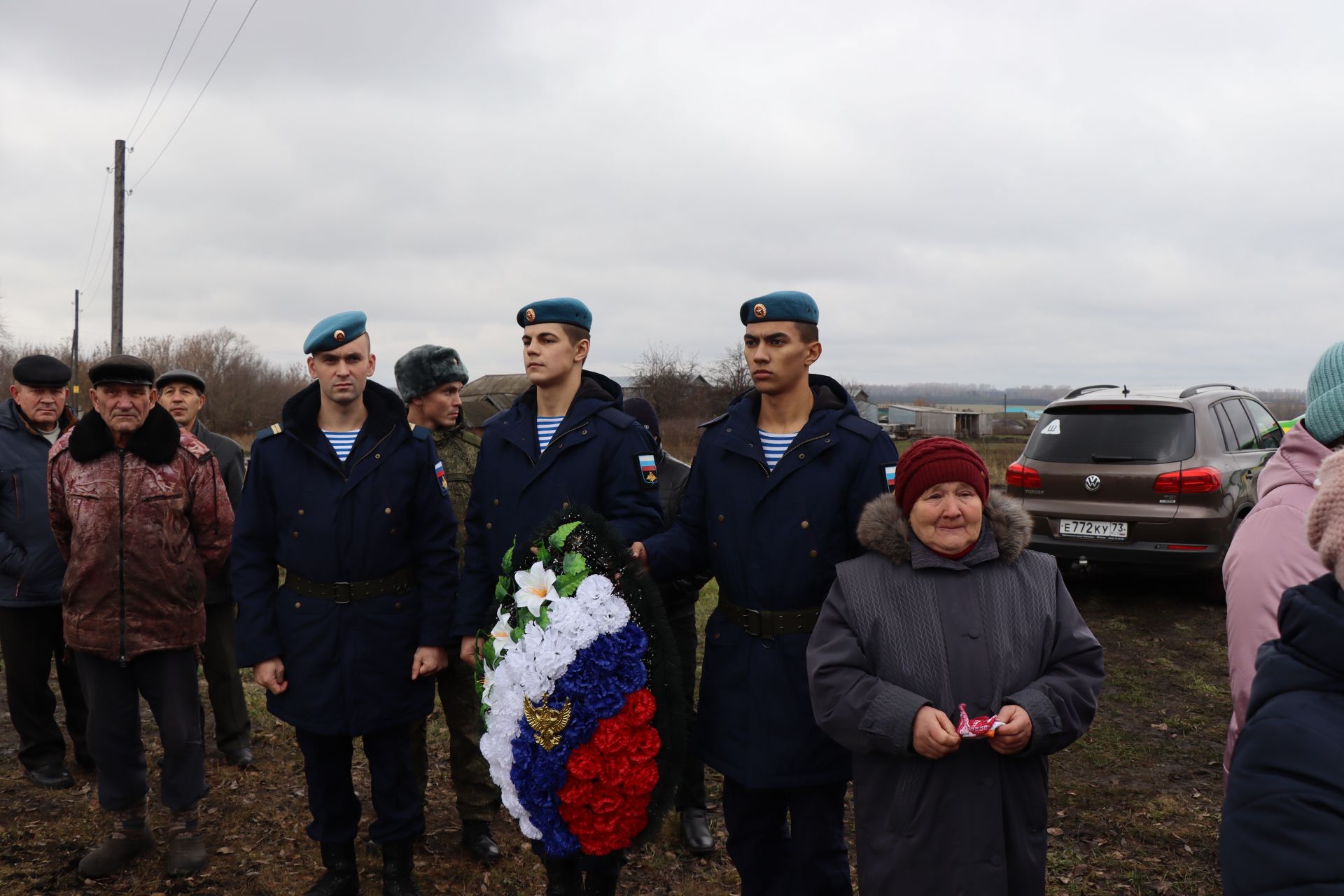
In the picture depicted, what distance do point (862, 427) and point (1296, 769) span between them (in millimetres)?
1844

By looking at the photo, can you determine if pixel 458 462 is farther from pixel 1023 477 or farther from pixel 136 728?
pixel 1023 477

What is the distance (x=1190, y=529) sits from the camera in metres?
7.12

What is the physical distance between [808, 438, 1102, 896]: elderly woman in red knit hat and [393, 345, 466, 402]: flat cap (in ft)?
8.03

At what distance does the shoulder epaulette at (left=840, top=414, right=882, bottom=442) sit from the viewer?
2.93 meters

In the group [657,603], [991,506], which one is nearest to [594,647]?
[657,603]

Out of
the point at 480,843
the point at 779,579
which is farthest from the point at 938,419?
the point at 779,579

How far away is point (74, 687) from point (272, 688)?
7.84 ft

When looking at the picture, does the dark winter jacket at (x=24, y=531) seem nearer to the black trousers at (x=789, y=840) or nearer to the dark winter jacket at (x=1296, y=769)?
the black trousers at (x=789, y=840)

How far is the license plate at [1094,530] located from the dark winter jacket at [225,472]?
249 inches

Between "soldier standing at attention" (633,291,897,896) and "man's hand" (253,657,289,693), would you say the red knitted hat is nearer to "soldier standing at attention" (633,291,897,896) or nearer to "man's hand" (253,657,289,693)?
"soldier standing at attention" (633,291,897,896)

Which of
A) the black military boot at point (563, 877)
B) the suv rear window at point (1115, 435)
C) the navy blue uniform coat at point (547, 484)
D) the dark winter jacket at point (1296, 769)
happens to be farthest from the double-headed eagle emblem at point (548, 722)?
the suv rear window at point (1115, 435)

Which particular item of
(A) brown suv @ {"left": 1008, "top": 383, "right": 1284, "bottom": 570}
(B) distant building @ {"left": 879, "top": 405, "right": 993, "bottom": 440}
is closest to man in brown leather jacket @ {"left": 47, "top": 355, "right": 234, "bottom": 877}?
(A) brown suv @ {"left": 1008, "top": 383, "right": 1284, "bottom": 570}

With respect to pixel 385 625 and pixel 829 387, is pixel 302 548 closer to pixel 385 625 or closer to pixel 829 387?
pixel 385 625

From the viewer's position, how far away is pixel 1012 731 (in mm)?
2170
